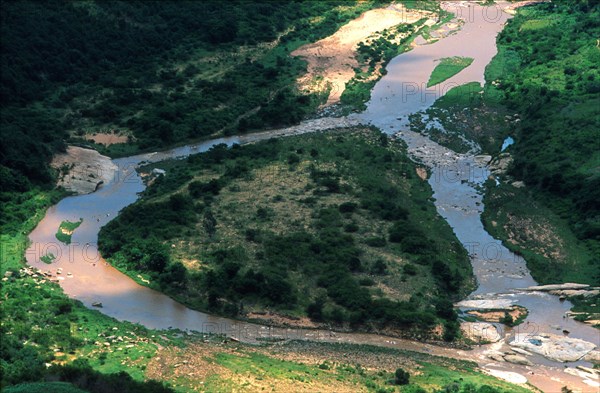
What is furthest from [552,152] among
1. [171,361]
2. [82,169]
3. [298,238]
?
[171,361]

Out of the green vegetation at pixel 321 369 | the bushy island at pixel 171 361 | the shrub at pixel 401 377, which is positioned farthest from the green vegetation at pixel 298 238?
the shrub at pixel 401 377

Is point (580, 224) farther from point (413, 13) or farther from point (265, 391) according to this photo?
point (413, 13)

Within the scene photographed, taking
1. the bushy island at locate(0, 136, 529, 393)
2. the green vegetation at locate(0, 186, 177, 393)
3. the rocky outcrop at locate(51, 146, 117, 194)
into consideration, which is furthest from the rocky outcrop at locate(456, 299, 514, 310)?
the rocky outcrop at locate(51, 146, 117, 194)

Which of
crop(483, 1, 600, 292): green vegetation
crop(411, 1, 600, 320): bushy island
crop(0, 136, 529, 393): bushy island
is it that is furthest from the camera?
crop(411, 1, 600, 320): bushy island

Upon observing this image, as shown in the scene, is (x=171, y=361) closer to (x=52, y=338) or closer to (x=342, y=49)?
(x=52, y=338)

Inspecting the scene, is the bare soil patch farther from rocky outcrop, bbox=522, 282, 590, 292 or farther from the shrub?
the shrub
